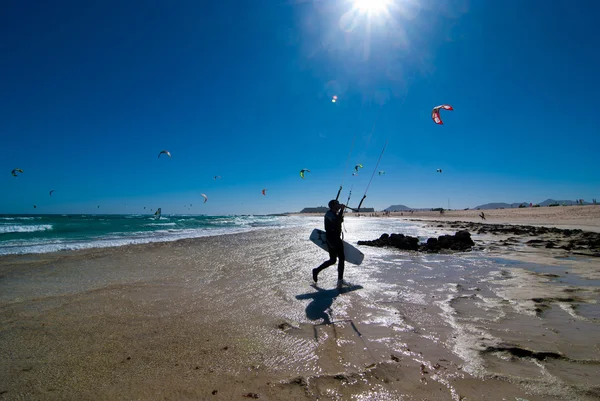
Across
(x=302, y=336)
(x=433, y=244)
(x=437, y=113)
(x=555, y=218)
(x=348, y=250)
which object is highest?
(x=437, y=113)

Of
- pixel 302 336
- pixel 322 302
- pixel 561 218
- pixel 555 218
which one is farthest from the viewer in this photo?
pixel 555 218

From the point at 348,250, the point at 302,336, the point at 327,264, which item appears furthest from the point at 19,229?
the point at 302,336

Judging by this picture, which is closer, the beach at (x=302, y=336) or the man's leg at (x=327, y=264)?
the beach at (x=302, y=336)

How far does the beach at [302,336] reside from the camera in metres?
2.82

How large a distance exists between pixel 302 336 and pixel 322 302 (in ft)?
5.31

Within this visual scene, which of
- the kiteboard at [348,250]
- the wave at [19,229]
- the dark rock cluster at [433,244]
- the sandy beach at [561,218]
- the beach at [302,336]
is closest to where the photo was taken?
the beach at [302,336]

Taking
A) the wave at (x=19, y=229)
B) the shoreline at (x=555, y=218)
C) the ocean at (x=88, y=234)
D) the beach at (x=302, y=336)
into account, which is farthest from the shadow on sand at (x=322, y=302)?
the wave at (x=19, y=229)

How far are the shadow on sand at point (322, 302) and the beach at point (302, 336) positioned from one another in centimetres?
3

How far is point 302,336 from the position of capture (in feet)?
13.1

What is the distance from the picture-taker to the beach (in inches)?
111

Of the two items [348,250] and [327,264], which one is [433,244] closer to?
[348,250]

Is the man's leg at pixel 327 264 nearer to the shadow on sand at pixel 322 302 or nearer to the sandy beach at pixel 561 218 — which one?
the shadow on sand at pixel 322 302

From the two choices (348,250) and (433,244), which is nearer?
(348,250)

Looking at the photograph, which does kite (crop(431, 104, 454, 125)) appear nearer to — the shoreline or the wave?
the shoreline
